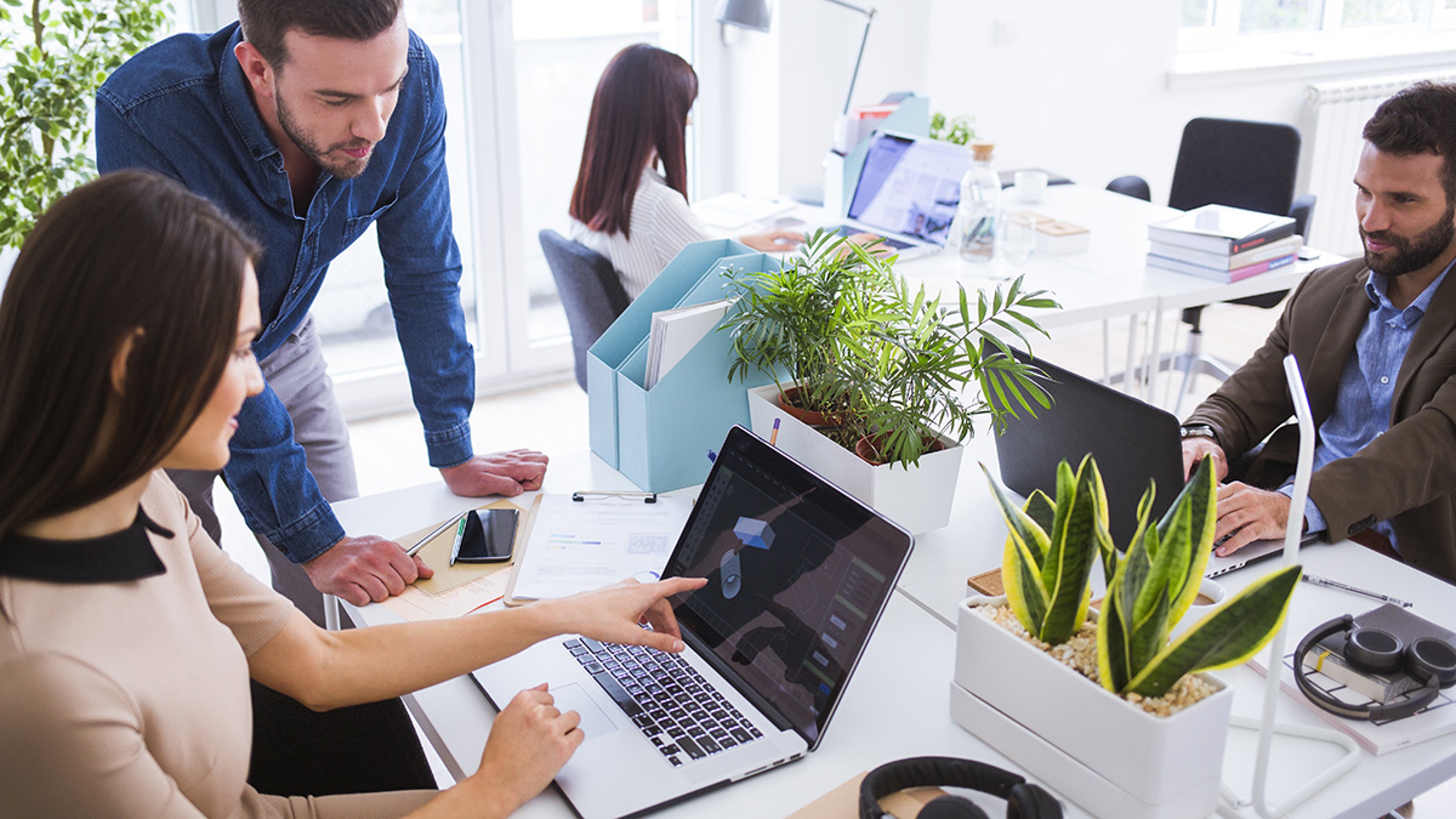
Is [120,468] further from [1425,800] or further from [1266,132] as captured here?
[1266,132]

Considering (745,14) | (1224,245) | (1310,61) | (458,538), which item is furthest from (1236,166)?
(458,538)

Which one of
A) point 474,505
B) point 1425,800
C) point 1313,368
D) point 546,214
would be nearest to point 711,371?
point 474,505

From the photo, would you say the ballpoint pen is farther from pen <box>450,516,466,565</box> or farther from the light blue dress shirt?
the light blue dress shirt

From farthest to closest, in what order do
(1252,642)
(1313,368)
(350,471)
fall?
(350,471), (1313,368), (1252,642)

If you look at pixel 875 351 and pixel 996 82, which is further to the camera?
pixel 996 82

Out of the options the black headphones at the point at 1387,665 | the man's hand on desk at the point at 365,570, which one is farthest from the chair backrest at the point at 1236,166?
the man's hand on desk at the point at 365,570

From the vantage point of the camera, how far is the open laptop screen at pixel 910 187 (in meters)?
3.04

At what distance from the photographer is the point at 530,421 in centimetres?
388

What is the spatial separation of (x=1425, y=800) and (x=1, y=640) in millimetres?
2328

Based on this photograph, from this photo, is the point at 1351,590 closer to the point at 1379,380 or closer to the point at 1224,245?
the point at 1379,380

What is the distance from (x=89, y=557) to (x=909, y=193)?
2.56 meters

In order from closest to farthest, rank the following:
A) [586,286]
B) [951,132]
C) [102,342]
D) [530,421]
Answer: [102,342] → [586,286] → [951,132] → [530,421]

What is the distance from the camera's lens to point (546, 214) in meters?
4.14

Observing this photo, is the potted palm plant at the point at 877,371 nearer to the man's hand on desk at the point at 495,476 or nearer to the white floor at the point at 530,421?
the man's hand on desk at the point at 495,476
